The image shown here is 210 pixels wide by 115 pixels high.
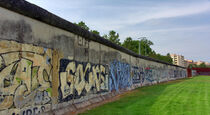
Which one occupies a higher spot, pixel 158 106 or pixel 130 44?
pixel 130 44

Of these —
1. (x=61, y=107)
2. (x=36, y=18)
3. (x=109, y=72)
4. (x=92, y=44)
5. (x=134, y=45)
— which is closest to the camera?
(x=36, y=18)

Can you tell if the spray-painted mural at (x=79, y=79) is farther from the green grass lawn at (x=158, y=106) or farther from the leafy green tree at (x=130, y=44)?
the leafy green tree at (x=130, y=44)

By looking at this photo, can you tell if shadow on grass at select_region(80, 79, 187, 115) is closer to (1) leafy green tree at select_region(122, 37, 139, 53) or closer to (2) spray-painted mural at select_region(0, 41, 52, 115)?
(2) spray-painted mural at select_region(0, 41, 52, 115)

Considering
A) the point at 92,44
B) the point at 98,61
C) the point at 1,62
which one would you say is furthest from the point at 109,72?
the point at 1,62

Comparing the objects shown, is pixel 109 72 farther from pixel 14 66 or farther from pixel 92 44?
pixel 14 66

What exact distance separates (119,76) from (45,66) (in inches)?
392

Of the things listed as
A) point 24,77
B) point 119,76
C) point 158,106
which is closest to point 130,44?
point 119,76

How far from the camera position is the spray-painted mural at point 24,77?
545 centimetres

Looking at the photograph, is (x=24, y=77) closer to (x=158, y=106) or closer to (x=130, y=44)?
(x=158, y=106)

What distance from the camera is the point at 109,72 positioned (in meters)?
14.0

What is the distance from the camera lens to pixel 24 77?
241 inches

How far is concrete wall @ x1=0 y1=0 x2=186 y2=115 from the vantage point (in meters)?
5.61

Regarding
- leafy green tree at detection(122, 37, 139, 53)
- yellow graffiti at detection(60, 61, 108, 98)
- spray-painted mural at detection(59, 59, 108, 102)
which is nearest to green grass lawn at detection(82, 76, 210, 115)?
spray-painted mural at detection(59, 59, 108, 102)

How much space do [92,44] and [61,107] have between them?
4821mm
